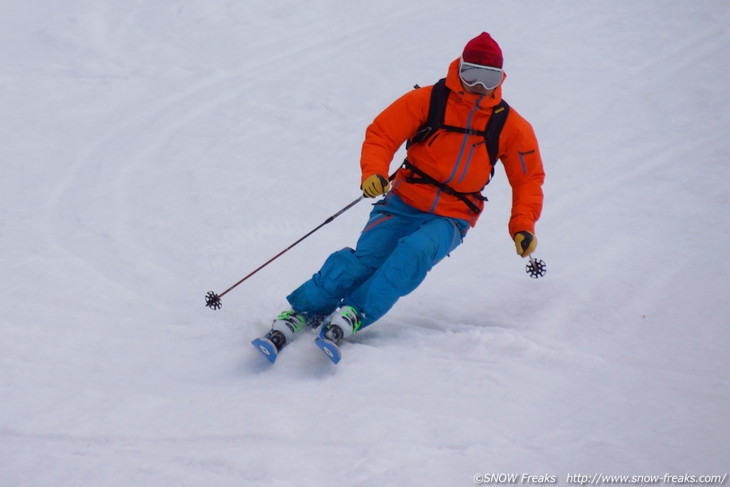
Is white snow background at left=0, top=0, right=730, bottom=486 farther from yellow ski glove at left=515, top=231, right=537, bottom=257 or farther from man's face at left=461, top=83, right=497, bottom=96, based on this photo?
man's face at left=461, top=83, right=497, bottom=96

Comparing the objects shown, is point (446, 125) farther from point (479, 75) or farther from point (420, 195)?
point (420, 195)

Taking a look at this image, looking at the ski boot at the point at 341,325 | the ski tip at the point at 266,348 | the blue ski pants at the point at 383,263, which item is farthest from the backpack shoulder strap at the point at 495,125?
the ski tip at the point at 266,348

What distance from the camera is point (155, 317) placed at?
470 cm

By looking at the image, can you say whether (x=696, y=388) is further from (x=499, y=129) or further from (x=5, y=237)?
(x=5, y=237)

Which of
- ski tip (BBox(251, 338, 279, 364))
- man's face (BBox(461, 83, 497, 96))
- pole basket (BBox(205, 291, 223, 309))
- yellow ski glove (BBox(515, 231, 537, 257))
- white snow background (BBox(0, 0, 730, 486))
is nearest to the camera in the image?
white snow background (BBox(0, 0, 730, 486))

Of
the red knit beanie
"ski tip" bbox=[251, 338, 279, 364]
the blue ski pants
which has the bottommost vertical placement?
"ski tip" bbox=[251, 338, 279, 364]

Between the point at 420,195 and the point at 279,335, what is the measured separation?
124 centimetres

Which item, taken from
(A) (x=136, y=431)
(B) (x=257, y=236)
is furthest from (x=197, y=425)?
(B) (x=257, y=236)

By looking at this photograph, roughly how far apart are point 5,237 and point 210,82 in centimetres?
408

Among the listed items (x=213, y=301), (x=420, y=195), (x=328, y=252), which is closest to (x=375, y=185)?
(x=420, y=195)

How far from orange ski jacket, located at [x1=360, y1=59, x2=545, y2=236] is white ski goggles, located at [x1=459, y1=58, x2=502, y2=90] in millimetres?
60

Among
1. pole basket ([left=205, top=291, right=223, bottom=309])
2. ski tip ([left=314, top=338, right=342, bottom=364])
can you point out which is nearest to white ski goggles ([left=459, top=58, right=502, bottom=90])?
ski tip ([left=314, top=338, right=342, bottom=364])

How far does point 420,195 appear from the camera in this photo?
4422mm

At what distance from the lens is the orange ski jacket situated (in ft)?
13.7
